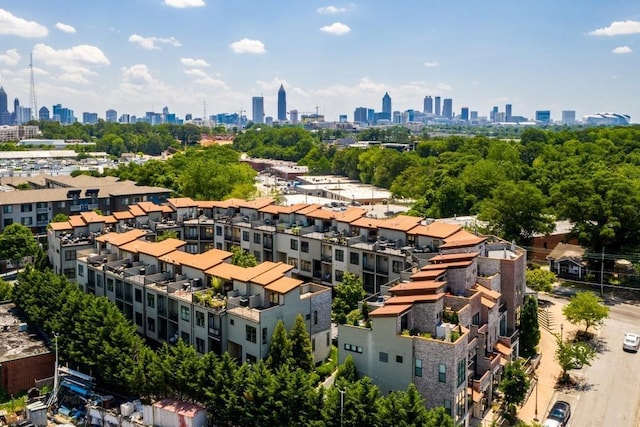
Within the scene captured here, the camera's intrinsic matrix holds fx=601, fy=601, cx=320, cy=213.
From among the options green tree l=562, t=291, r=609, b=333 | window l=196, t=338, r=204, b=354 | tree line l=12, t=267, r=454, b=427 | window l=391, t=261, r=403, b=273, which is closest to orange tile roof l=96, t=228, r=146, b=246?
tree line l=12, t=267, r=454, b=427

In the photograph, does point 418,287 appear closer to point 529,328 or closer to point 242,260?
point 529,328

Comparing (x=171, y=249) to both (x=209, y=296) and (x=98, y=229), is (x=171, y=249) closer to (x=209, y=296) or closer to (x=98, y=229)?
(x=209, y=296)

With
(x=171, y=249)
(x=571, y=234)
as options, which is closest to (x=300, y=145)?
(x=571, y=234)

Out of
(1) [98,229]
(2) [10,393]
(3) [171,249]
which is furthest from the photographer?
(1) [98,229]

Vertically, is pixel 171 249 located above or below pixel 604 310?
above

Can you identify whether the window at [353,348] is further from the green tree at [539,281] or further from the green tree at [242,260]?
the green tree at [539,281]

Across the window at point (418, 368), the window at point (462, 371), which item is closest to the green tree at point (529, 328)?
the window at point (462, 371)
